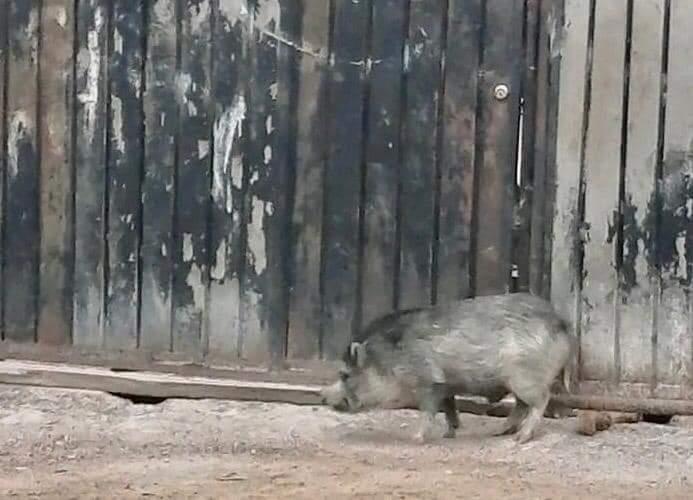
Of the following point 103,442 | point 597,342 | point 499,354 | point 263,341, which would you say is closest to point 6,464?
point 103,442

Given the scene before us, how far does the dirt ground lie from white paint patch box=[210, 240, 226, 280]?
1.90ft

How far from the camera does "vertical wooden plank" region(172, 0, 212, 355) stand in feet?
23.7

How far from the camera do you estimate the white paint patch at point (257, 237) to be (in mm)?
7227

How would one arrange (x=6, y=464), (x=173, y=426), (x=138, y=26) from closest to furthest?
(x=6, y=464) < (x=173, y=426) < (x=138, y=26)

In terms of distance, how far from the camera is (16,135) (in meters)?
7.41

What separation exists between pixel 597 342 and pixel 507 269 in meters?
0.50

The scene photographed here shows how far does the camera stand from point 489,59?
23.0 ft

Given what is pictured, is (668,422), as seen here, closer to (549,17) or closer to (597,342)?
(597,342)

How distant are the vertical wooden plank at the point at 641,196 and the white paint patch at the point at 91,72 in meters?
2.38

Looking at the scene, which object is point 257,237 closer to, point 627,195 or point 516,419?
point 516,419

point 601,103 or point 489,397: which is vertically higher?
point 601,103

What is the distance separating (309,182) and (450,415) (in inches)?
48.5

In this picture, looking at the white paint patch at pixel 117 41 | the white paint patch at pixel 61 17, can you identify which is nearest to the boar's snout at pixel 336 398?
the white paint patch at pixel 117 41

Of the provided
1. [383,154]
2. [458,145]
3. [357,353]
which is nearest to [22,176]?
[383,154]
